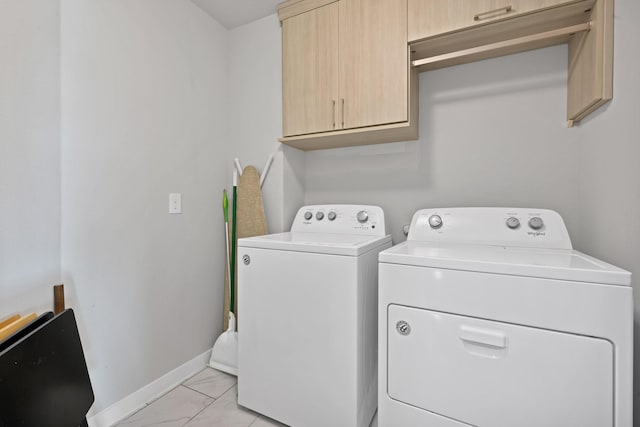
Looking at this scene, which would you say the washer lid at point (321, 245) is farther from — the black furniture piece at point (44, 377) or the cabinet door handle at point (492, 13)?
the cabinet door handle at point (492, 13)

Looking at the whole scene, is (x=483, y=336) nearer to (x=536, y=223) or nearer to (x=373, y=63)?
(x=536, y=223)

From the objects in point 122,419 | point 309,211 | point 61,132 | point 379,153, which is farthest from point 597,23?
point 122,419

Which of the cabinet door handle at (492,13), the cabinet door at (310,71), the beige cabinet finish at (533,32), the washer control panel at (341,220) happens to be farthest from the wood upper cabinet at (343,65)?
the washer control panel at (341,220)

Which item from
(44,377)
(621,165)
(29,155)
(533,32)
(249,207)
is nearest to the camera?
(44,377)

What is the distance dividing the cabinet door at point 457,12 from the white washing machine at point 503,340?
103 centimetres

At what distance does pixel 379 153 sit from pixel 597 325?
1.35 m

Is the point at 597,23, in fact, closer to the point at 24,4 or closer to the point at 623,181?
the point at 623,181

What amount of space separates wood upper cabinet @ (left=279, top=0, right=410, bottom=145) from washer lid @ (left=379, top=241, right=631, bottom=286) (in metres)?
0.76

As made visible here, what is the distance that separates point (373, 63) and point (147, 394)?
7.12 ft

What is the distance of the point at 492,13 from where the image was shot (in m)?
1.29

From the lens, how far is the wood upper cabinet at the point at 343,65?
150cm

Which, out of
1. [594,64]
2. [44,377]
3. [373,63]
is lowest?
[44,377]

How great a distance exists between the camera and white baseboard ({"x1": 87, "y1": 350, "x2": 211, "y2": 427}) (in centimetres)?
140

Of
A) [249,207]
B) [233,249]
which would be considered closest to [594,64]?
[249,207]
